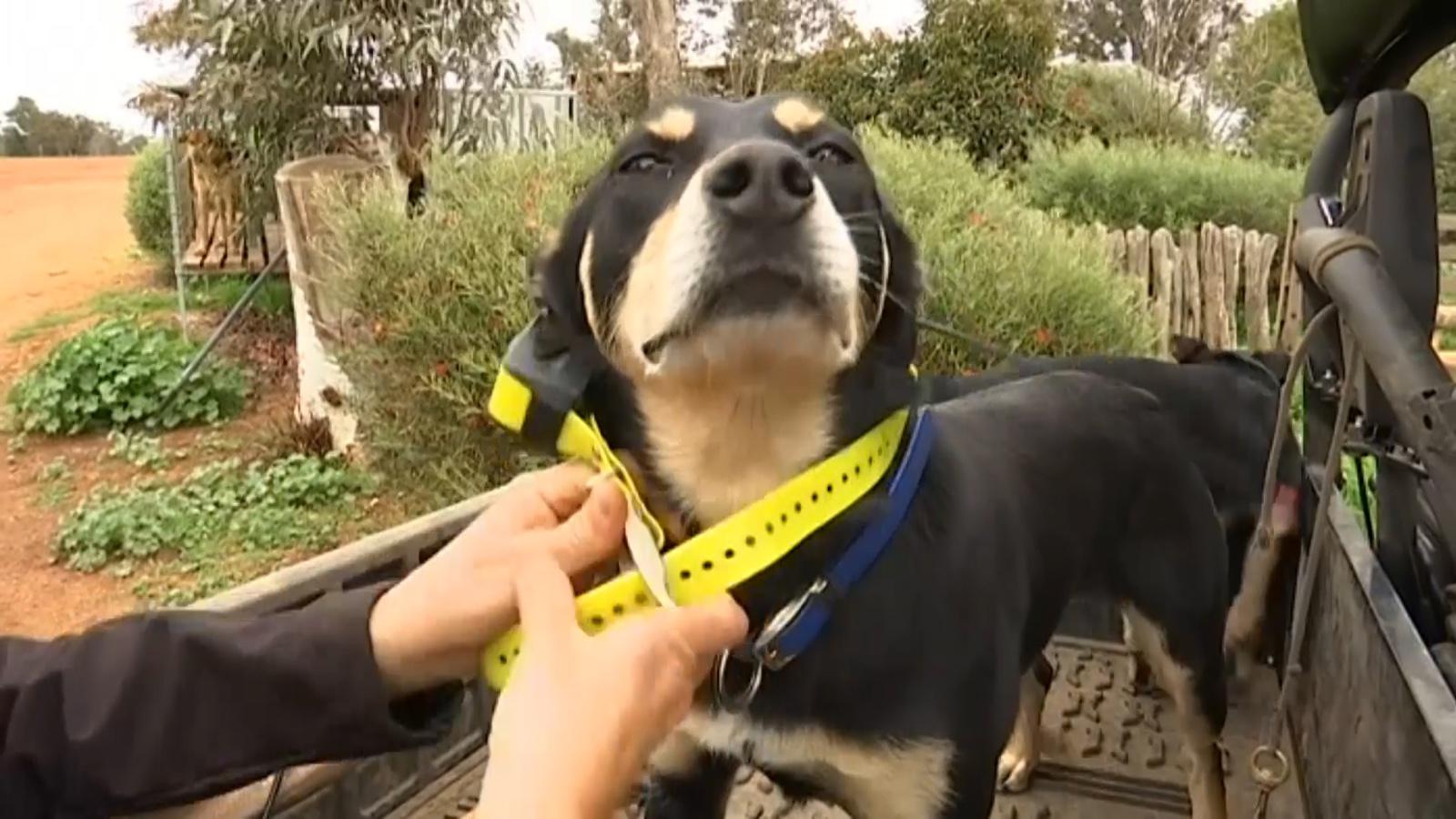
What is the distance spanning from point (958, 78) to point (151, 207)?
867 centimetres

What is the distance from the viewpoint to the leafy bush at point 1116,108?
12180 millimetres

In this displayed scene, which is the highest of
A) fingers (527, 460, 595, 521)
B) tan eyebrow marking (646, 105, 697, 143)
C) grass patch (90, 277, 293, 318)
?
tan eyebrow marking (646, 105, 697, 143)

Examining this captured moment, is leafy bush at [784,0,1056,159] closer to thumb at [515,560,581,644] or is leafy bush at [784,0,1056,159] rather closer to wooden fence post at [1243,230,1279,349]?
wooden fence post at [1243,230,1279,349]

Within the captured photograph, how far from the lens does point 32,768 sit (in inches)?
53.5

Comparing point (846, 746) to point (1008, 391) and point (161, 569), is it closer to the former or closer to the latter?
point (1008, 391)

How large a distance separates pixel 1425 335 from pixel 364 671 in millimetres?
1177

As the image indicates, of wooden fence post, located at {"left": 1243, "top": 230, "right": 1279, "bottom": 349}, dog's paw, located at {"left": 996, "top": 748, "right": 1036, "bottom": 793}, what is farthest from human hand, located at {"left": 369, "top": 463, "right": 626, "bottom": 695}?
wooden fence post, located at {"left": 1243, "top": 230, "right": 1279, "bottom": 349}

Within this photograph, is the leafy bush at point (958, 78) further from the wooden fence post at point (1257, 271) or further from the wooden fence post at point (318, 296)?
the wooden fence post at point (318, 296)

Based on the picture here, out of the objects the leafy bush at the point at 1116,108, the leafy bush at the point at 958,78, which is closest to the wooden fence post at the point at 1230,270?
the leafy bush at the point at 958,78

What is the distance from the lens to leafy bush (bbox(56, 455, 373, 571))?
626 cm

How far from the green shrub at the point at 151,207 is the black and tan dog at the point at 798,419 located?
44.3 ft

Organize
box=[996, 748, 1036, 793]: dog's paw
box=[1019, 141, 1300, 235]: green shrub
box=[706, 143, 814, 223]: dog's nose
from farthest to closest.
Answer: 1. box=[1019, 141, 1300, 235]: green shrub
2. box=[996, 748, 1036, 793]: dog's paw
3. box=[706, 143, 814, 223]: dog's nose

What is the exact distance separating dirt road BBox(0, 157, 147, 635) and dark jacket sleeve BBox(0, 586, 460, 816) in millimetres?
1733

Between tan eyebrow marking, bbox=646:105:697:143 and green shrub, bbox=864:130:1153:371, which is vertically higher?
tan eyebrow marking, bbox=646:105:697:143
